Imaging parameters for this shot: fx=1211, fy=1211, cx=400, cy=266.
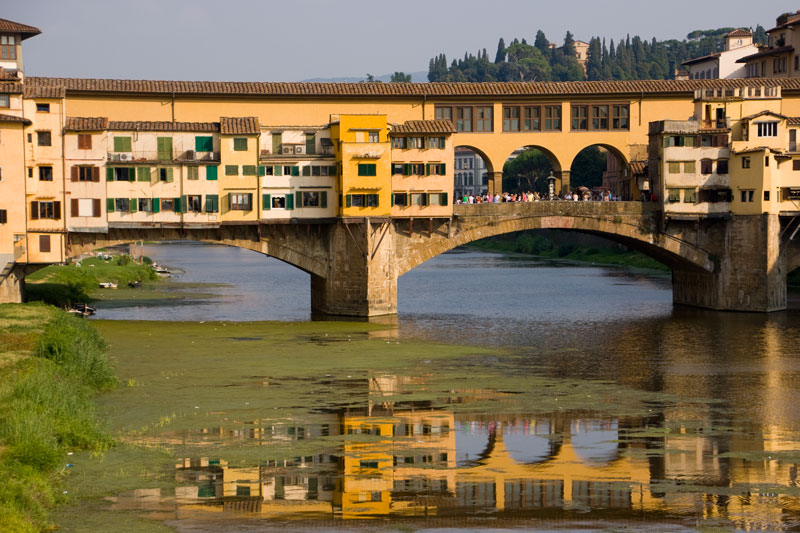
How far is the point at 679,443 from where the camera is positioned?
35.8m

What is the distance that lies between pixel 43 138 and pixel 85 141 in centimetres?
219

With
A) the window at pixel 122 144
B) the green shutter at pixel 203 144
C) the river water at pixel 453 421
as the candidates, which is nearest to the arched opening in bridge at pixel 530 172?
the river water at pixel 453 421

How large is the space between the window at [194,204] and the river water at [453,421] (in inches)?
250

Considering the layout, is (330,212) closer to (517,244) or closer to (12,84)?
(12,84)

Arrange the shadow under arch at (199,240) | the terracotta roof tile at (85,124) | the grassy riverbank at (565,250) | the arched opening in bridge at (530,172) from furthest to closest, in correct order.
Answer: the arched opening in bridge at (530,172) → the grassy riverbank at (565,250) → the shadow under arch at (199,240) → the terracotta roof tile at (85,124)

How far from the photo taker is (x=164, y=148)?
66.8 m

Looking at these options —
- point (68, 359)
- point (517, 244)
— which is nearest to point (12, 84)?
point (68, 359)

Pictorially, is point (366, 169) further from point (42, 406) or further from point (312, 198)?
point (42, 406)

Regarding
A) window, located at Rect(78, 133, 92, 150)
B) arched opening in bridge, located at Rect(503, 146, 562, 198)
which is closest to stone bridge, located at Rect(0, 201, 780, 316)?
window, located at Rect(78, 133, 92, 150)

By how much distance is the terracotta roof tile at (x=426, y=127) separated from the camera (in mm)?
69938

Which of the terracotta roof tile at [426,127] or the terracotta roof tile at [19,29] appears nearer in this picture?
the terracotta roof tile at [426,127]

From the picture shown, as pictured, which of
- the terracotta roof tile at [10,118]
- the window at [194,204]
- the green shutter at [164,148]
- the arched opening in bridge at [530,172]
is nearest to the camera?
the terracotta roof tile at [10,118]

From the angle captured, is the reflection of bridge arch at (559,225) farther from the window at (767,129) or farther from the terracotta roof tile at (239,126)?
the terracotta roof tile at (239,126)

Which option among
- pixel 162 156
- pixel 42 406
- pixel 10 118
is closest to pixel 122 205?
pixel 162 156
